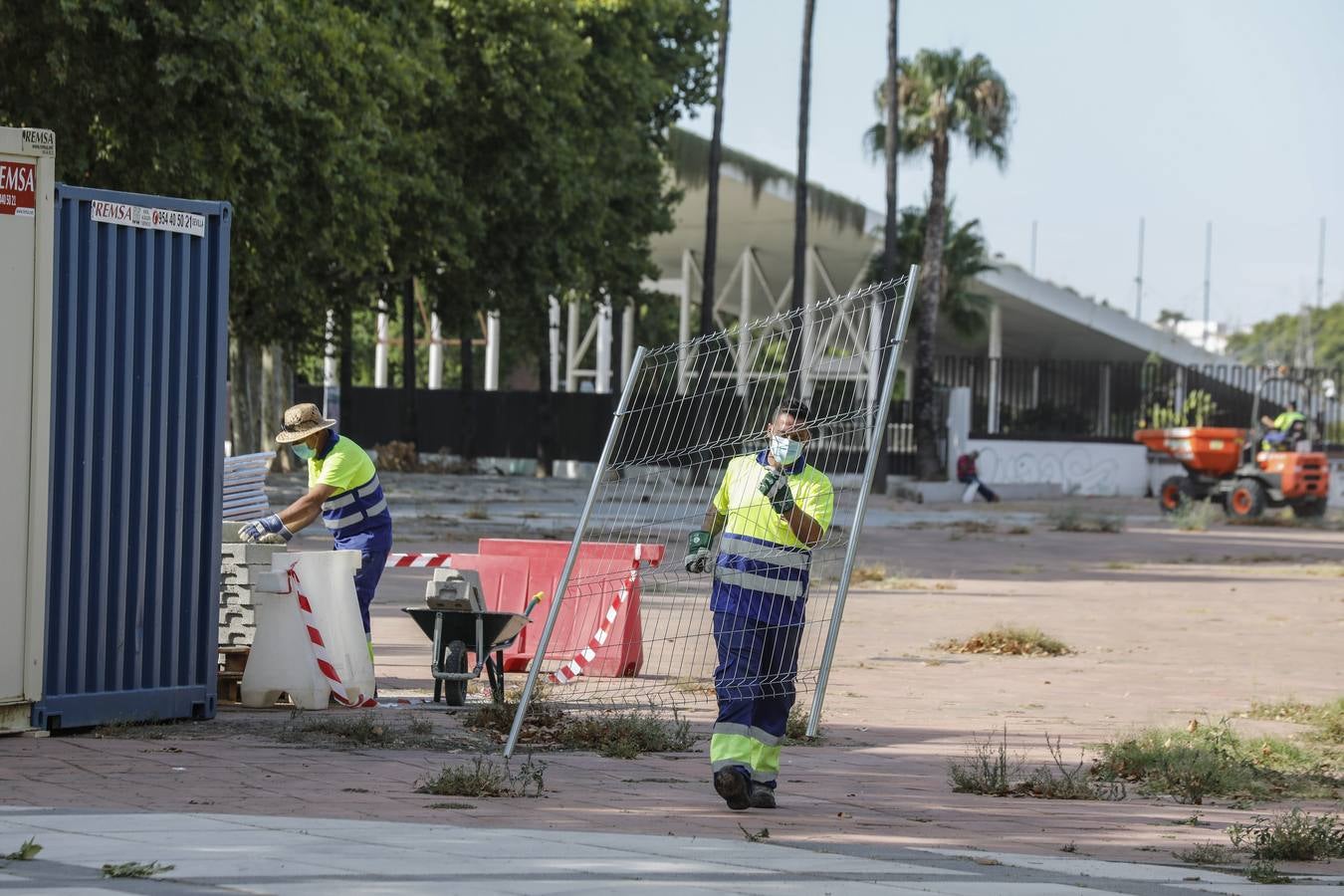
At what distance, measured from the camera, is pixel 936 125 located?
4697 centimetres

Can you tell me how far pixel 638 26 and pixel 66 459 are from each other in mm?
28386

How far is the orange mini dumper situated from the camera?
125ft

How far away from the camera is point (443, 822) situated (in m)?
7.40

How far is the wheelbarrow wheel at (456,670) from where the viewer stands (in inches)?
443

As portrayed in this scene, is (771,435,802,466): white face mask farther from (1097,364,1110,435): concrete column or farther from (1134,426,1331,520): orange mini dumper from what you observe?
(1097,364,1110,435): concrete column

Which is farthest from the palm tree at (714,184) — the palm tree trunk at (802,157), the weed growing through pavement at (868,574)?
the weed growing through pavement at (868,574)

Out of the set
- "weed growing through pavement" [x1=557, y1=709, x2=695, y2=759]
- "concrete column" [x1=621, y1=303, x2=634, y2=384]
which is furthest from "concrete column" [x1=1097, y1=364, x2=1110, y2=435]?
"weed growing through pavement" [x1=557, y1=709, x2=695, y2=759]

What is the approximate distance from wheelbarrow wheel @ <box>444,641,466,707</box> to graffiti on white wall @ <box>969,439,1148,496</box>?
3802cm

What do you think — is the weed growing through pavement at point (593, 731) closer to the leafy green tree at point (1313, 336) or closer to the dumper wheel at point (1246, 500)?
the dumper wheel at point (1246, 500)

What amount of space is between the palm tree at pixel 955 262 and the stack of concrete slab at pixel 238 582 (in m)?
39.9

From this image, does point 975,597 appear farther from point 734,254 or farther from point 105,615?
point 734,254

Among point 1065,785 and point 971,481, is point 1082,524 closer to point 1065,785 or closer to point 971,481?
point 971,481

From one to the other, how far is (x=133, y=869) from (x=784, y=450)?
3615mm

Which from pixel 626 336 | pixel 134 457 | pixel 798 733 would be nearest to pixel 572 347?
pixel 626 336
